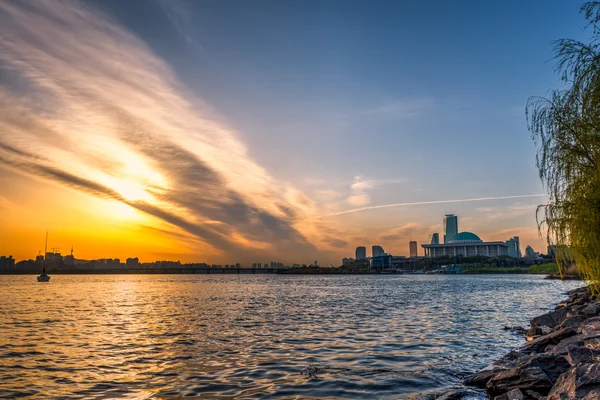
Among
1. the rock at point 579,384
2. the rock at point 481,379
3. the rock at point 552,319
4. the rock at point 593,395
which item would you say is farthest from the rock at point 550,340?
the rock at point 552,319

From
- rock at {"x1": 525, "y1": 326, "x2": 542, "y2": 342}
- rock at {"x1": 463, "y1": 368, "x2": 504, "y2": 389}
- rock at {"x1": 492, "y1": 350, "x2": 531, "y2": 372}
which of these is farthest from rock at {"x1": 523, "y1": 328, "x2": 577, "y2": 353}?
rock at {"x1": 525, "y1": 326, "x2": 542, "y2": 342}

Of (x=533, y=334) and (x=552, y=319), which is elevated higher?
(x=552, y=319)

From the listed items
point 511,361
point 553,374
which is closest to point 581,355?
point 553,374

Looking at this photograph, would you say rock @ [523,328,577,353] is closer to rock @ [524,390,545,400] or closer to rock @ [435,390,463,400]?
rock @ [435,390,463,400]

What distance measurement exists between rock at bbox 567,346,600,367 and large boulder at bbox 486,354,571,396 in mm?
585

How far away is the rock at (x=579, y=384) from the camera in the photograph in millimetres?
9422

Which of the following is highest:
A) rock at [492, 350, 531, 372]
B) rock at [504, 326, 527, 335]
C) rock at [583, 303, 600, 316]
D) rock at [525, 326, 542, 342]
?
rock at [583, 303, 600, 316]

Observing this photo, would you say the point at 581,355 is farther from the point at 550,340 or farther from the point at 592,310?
the point at 592,310

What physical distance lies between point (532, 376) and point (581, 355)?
1.59 m

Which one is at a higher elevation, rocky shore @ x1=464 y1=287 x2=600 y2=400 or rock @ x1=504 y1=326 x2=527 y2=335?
rocky shore @ x1=464 y1=287 x2=600 y2=400

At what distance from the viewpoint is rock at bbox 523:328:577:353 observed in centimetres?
1803

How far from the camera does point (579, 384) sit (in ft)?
31.7

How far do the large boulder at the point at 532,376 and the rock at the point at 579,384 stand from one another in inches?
70.4

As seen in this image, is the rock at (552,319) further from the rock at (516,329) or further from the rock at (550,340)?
the rock at (550,340)
